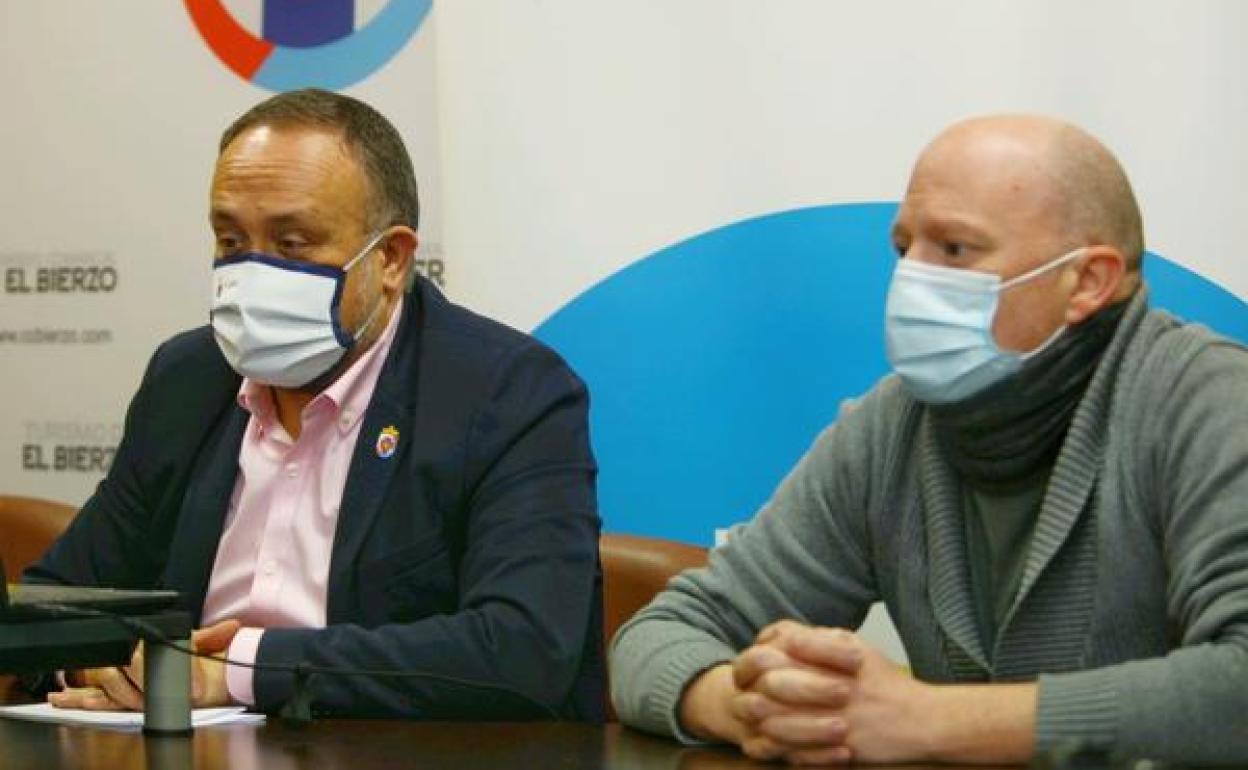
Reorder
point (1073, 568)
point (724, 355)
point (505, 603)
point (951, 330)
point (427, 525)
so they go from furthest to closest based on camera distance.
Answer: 1. point (724, 355)
2. point (427, 525)
3. point (505, 603)
4. point (951, 330)
5. point (1073, 568)

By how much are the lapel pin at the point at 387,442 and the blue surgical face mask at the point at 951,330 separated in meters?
0.77

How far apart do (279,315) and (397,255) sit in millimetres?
223

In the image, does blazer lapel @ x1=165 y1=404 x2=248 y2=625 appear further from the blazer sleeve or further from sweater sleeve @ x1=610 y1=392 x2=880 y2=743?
sweater sleeve @ x1=610 y1=392 x2=880 y2=743

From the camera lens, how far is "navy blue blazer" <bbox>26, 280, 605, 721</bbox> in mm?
2492

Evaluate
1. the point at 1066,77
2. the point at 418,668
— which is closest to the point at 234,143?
the point at 418,668

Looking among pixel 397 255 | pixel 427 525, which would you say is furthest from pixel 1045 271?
pixel 397 255

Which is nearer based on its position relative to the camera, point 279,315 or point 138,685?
point 138,685

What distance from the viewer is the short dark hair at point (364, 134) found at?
287cm

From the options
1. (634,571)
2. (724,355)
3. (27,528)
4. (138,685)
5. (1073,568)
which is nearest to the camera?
(1073,568)

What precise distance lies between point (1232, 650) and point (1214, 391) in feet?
1.11

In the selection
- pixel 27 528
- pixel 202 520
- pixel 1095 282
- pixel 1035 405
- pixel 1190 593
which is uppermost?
pixel 1095 282

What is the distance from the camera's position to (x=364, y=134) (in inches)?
114

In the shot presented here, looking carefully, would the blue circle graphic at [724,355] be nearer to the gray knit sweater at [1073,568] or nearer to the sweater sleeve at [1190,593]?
the gray knit sweater at [1073,568]

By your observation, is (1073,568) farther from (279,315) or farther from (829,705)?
(279,315)
